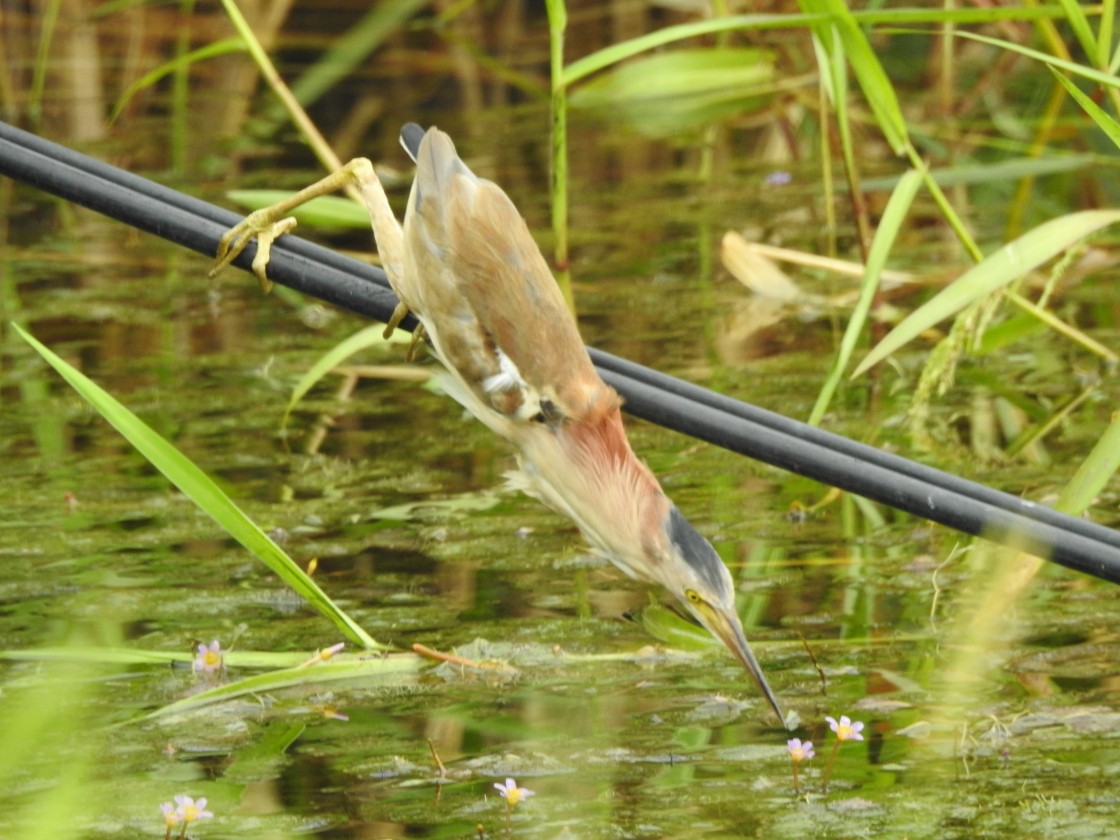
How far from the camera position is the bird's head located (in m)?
2.08

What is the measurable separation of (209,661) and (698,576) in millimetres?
836

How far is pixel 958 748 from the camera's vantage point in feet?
7.61

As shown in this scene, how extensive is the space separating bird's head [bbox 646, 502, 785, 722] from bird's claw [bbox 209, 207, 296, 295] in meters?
0.62

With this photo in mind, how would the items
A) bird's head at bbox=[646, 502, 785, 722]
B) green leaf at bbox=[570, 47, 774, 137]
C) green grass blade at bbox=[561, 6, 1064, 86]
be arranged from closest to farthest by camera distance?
bird's head at bbox=[646, 502, 785, 722] < green grass blade at bbox=[561, 6, 1064, 86] < green leaf at bbox=[570, 47, 774, 137]

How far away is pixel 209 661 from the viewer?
8.51ft

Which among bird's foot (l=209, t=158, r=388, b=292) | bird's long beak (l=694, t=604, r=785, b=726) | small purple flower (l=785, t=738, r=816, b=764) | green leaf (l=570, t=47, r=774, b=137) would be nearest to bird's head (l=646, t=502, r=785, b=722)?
bird's long beak (l=694, t=604, r=785, b=726)

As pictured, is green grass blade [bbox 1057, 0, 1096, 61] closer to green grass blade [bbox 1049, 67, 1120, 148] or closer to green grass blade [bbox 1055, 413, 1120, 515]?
green grass blade [bbox 1049, 67, 1120, 148]

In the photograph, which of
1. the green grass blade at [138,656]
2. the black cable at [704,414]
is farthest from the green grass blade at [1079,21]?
the green grass blade at [138,656]

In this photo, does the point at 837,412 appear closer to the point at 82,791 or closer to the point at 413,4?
the point at 82,791

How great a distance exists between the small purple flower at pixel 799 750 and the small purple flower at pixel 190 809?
675 millimetres

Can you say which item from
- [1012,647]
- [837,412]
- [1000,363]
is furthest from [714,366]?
[1012,647]

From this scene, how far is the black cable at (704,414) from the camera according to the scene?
1954mm

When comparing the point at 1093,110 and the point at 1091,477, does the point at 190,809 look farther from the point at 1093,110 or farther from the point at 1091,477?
the point at 1093,110

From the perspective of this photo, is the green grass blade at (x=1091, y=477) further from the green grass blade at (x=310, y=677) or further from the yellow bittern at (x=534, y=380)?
the green grass blade at (x=310, y=677)
